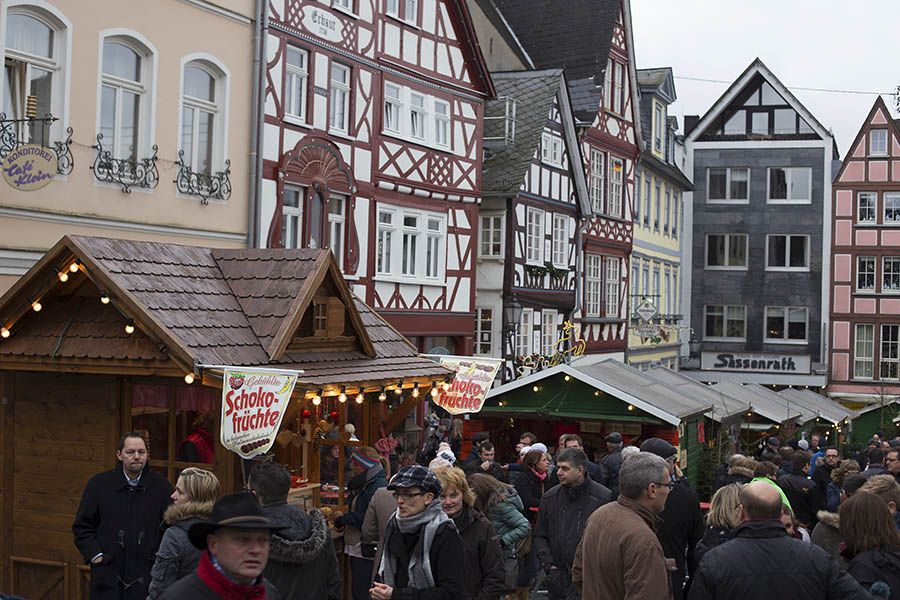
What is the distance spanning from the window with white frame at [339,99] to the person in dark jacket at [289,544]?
14777 millimetres

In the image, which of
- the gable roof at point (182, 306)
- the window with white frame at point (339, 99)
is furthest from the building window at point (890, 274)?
the gable roof at point (182, 306)

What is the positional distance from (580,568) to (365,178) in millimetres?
15173

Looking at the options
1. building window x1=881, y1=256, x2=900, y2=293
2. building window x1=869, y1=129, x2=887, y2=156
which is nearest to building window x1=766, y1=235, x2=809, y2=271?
building window x1=881, y1=256, x2=900, y2=293

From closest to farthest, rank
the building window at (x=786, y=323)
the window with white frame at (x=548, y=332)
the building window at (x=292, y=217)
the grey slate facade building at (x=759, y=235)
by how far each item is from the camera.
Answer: the building window at (x=292, y=217), the window with white frame at (x=548, y=332), the grey slate facade building at (x=759, y=235), the building window at (x=786, y=323)

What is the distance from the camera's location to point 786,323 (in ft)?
151

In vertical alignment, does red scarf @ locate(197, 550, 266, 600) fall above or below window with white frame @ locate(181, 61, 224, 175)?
below

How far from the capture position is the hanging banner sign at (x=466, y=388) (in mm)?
13805

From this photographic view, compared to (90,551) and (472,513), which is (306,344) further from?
(472,513)

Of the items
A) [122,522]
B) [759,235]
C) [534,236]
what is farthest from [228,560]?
[759,235]

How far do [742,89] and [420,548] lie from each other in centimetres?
4175

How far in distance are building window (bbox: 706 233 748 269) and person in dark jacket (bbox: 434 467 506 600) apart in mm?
40750

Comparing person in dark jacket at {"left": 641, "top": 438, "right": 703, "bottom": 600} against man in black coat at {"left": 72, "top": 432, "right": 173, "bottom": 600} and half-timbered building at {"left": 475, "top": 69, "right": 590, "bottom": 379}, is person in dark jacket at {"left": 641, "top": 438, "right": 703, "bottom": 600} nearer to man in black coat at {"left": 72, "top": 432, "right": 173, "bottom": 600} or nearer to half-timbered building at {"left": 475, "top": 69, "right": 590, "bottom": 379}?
man in black coat at {"left": 72, "top": 432, "right": 173, "bottom": 600}

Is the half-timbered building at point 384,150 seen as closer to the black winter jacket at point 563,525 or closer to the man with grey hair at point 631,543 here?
the black winter jacket at point 563,525

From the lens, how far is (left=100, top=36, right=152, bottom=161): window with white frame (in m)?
15.8
